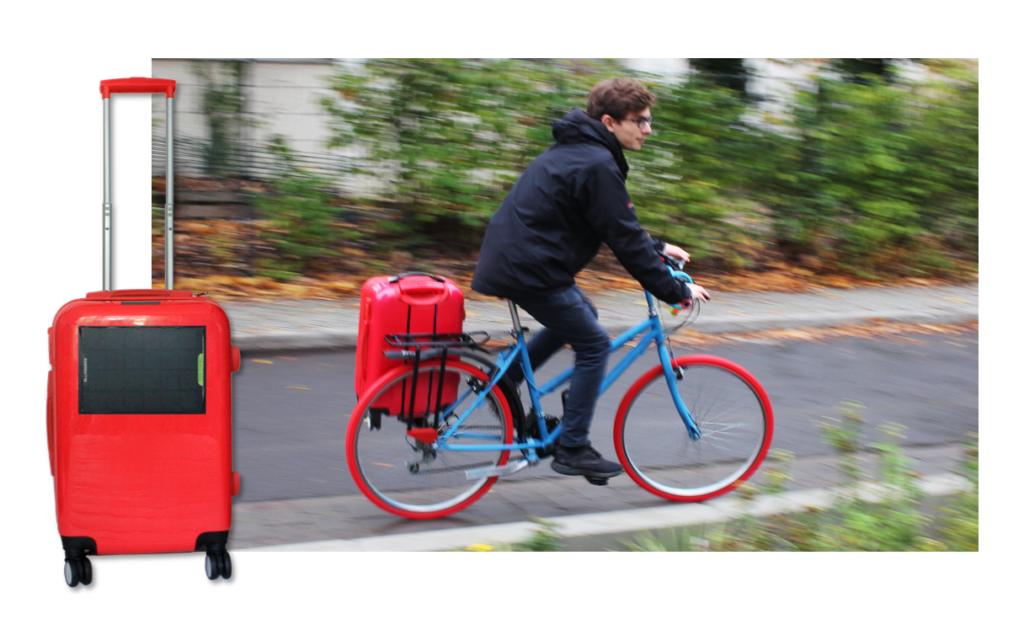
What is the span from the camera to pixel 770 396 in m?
6.42

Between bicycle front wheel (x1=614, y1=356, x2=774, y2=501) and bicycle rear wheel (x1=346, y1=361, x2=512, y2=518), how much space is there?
0.62 meters

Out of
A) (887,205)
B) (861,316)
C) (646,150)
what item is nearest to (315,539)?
(646,150)

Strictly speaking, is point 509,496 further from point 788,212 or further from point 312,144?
point 788,212

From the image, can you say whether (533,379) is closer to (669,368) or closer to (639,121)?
(669,368)

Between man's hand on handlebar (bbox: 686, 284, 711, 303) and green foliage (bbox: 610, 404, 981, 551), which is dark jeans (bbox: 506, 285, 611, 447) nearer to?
man's hand on handlebar (bbox: 686, 284, 711, 303)

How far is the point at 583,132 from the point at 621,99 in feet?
0.73

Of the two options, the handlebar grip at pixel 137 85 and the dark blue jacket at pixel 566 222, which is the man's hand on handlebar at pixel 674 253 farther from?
the handlebar grip at pixel 137 85

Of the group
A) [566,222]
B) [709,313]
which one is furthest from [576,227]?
[709,313]

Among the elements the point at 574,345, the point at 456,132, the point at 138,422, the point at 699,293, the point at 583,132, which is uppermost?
the point at 583,132

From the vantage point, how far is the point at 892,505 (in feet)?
14.1
